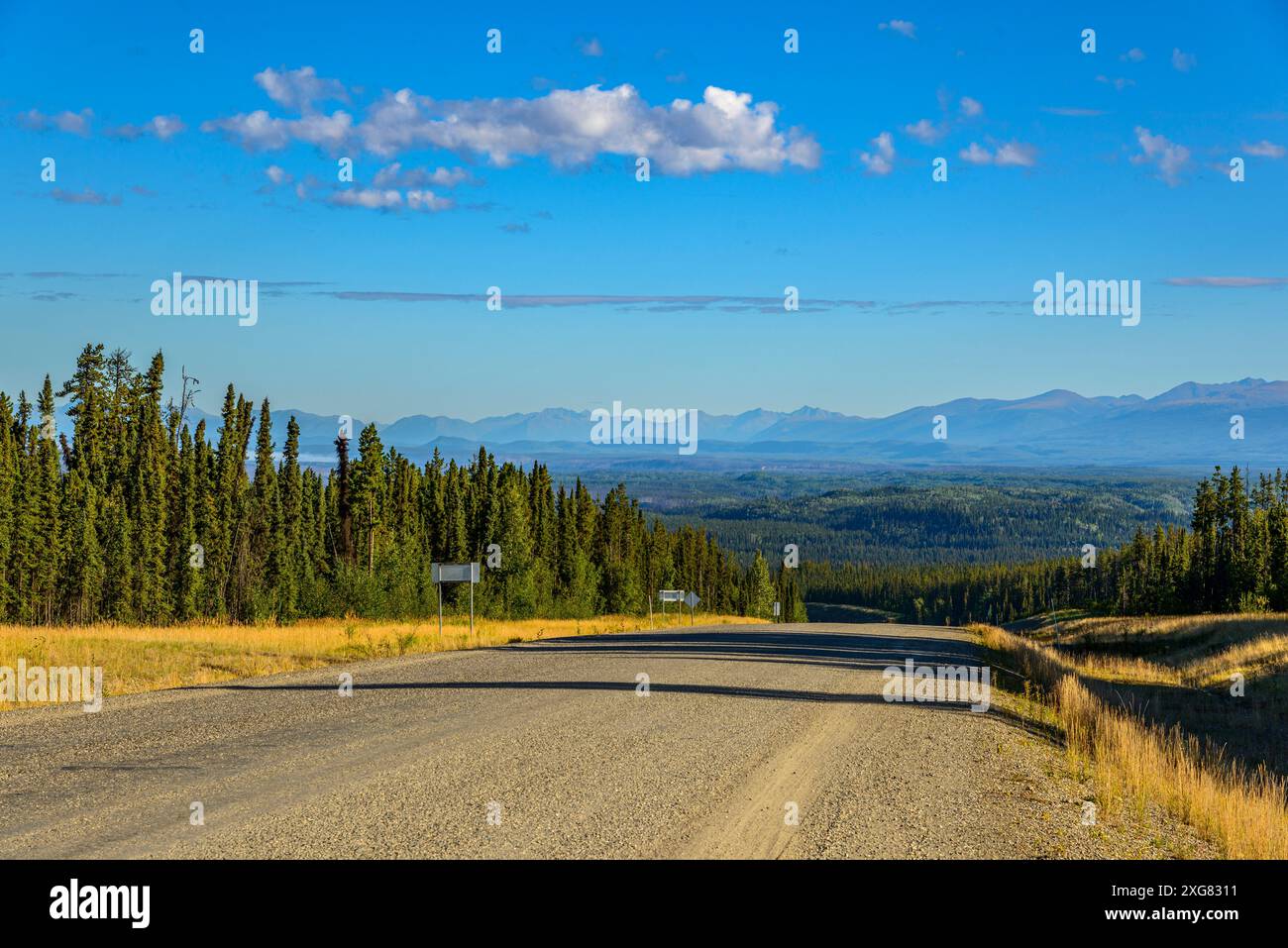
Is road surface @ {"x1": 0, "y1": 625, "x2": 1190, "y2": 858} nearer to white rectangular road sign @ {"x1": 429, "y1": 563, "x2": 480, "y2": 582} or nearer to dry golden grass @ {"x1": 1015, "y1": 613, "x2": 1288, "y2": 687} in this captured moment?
white rectangular road sign @ {"x1": 429, "y1": 563, "x2": 480, "y2": 582}

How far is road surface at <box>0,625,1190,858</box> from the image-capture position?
8727mm

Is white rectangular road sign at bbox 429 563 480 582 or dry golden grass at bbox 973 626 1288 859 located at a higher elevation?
white rectangular road sign at bbox 429 563 480 582

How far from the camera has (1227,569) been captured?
10050 cm

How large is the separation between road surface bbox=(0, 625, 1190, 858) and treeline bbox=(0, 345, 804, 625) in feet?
152

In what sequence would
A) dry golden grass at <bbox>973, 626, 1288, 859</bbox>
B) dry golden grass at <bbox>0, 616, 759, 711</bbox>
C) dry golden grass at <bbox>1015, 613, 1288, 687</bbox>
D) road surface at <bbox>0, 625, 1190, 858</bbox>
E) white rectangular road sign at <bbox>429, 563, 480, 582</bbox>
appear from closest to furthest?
road surface at <bbox>0, 625, 1190, 858</bbox> < dry golden grass at <bbox>973, 626, 1288, 859</bbox> < dry golden grass at <bbox>0, 616, 759, 711</bbox> < white rectangular road sign at <bbox>429, 563, 480, 582</bbox> < dry golden grass at <bbox>1015, 613, 1288, 687</bbox>

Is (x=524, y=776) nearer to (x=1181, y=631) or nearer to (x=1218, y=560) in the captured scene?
(x=1181, y=631)

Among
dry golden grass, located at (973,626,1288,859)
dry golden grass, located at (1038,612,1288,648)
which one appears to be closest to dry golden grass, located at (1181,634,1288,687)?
dry golden grass, located at (1038,612,1288,648)

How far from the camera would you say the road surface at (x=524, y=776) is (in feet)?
28.6

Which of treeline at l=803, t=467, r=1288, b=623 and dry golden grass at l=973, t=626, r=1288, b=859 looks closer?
dry golden grass at l=973, t=626, r=1288, b=859

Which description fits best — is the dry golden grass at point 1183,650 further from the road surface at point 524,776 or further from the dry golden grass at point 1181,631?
the road surface at point 524,776

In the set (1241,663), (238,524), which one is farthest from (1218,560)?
(238,524)

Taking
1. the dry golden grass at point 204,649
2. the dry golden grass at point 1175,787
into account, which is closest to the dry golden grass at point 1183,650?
the dry golden grass at point 1175,787

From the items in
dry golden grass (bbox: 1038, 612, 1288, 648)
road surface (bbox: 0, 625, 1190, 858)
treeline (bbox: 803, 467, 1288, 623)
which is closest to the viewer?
road surface (bbox: 0, 625, 1190, 858)

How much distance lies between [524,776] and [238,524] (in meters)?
95.9
